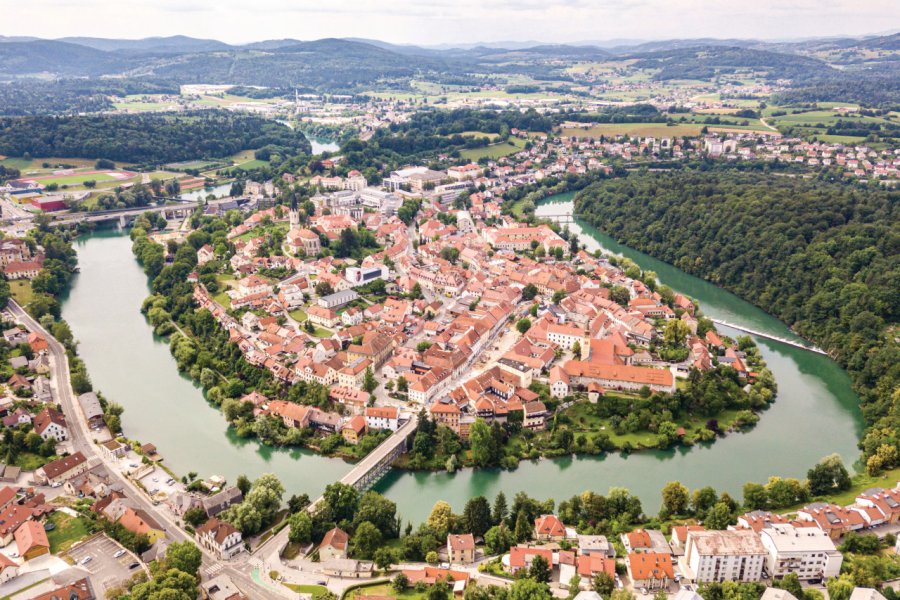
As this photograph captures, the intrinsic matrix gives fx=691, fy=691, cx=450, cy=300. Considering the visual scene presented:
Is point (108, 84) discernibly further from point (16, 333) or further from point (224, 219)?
point (16, 333)

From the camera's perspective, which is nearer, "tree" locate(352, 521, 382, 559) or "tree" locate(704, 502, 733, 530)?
"tree" locate(352, 521, 382, 559)

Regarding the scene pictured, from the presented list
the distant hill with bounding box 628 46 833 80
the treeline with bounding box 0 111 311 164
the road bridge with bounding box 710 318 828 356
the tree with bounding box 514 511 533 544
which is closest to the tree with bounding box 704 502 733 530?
the tree with bounding box 514 511 533 544

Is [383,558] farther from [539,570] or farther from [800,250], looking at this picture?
[800,250]

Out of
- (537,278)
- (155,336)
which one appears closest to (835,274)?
(537,278)

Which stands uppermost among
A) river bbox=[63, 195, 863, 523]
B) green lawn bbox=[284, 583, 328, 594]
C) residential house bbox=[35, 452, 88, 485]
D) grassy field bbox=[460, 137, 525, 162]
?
grassy field bbox=[460, 137, 525, 162]

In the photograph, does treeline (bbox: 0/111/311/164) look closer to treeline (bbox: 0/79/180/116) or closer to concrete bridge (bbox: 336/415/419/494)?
treeline (bbox: 0/79/180/116)

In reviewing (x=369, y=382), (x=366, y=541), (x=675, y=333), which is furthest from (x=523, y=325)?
(x=366, y=541)
